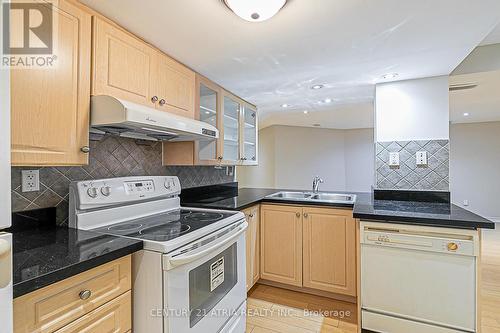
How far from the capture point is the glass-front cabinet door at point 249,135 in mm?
3035

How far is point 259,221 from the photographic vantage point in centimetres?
253

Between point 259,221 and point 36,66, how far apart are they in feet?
6.63

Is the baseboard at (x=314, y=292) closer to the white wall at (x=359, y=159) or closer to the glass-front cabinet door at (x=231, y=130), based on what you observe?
the glass-front cabinet door at (x=231, y=130)

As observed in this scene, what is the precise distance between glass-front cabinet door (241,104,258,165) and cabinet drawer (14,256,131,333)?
199 centimetres

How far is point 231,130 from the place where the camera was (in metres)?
2.81

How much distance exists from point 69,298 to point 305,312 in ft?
6.02

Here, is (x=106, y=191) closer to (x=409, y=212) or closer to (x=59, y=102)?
(x=59, y=102)

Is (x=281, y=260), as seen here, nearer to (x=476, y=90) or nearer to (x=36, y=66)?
(x=36, y=66)

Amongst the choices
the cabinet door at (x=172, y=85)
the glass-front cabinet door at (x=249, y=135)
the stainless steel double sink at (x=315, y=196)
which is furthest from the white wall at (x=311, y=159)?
the cabinet door at (x=172, y=85)

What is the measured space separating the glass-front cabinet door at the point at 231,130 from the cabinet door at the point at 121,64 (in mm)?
1048

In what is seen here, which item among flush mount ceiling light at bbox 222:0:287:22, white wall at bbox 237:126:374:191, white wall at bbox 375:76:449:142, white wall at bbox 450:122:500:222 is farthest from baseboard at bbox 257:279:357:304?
white wall at bbox 450:122:500:222

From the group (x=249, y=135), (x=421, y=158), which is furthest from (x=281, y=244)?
(x=421, y=158)

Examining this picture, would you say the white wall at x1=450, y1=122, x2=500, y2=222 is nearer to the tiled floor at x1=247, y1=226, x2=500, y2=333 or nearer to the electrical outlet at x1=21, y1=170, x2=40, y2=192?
the tiled floor at x1=247, y1=226, x2=500, y2=333

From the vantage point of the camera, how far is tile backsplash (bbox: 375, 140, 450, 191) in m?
2.27
